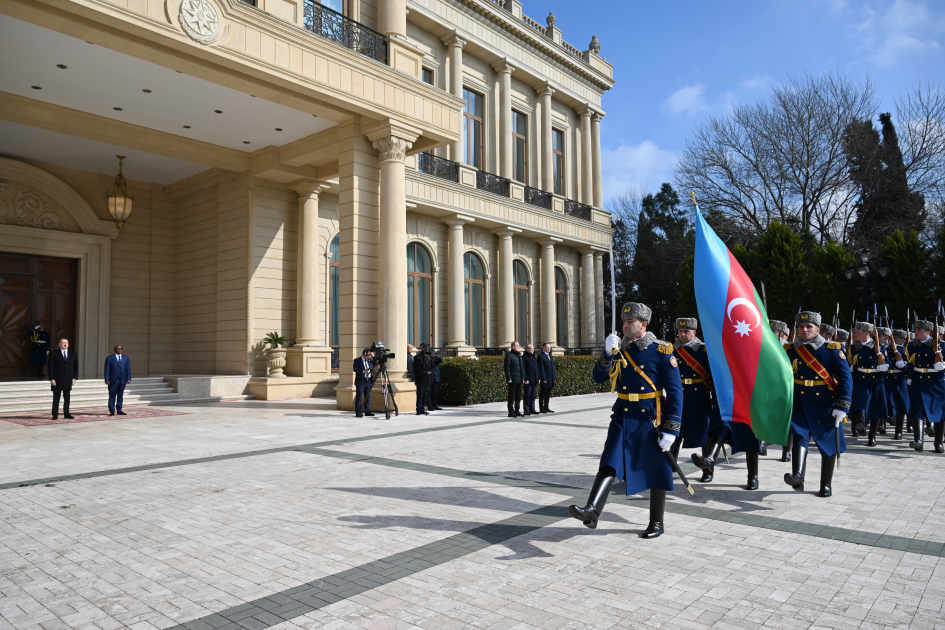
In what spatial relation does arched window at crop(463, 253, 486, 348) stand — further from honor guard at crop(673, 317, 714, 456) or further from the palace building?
honor guard at crop(673, 317, 714, 456)

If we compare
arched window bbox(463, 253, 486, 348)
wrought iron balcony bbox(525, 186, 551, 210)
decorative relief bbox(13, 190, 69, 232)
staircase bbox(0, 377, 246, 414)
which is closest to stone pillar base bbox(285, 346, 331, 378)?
staircase bbox(0, 377, 246, 414)

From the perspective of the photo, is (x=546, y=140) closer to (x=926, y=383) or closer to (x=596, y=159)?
(x=596, y=159)

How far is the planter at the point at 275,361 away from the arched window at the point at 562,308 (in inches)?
581

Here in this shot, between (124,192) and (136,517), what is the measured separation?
1571cm

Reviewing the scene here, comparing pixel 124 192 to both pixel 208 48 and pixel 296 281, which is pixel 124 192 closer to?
pixel 296 281

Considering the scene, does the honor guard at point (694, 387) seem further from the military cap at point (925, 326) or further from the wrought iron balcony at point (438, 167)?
the wrought iron balcony at point (438, 167)

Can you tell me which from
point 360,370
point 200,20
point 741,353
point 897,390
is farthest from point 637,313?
point 200,20

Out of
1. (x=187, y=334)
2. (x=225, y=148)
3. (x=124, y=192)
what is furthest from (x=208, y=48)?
(x=187, y=334)

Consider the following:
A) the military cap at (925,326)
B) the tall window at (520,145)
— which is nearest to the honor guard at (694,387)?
the military cap at (925,326)

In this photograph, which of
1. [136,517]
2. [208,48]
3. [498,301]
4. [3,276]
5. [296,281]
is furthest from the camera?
[498,301]

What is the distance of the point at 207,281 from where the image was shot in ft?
65.6

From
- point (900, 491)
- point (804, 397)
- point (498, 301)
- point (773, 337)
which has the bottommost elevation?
point (900, 491)

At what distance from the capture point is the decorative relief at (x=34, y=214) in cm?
1764

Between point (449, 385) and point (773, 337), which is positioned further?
point (449, 385)
